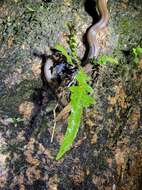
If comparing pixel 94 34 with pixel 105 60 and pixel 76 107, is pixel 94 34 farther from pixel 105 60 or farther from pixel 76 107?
pixel 76 107

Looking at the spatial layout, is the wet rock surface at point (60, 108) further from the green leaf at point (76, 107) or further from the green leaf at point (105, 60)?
the green leaf at point (76, 107)

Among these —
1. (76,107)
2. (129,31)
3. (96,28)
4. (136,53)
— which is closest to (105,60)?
(136,53)

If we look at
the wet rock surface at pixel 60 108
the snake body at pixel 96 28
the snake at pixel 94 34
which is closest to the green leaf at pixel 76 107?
the wet rock surface at pixel 60 108

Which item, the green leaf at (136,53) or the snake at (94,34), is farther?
the green leaf at (136,53)

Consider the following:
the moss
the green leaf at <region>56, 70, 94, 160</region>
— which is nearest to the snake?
the moss

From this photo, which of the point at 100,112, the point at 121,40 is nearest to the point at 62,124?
the point at 100,112

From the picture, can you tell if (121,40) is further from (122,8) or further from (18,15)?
(18,15)
